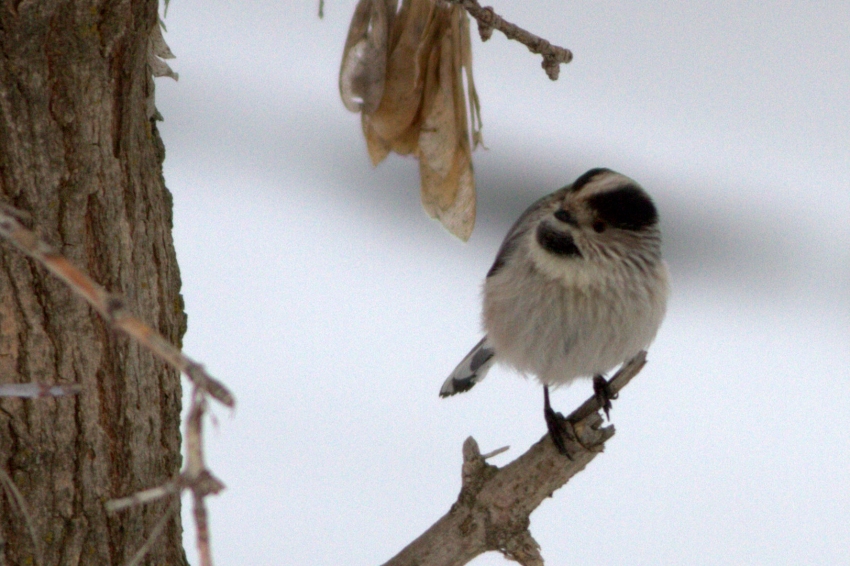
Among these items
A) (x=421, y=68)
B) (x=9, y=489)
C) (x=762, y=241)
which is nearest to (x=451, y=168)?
(x=421, y=68)

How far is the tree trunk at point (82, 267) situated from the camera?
1.17m

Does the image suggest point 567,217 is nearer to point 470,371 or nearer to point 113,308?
point 470,371

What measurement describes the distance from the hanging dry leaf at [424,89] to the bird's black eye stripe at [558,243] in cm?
26

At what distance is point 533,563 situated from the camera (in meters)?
1.43

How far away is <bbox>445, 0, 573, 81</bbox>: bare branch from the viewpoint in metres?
1.32

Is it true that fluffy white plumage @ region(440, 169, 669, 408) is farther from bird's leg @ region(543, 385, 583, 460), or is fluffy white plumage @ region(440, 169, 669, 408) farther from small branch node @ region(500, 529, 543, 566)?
small branch node @ region(500, 529, 543, 566)

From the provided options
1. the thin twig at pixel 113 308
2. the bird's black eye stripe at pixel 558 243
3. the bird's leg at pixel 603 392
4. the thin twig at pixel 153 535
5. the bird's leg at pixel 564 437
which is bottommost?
the thin twig at pixel 153 535

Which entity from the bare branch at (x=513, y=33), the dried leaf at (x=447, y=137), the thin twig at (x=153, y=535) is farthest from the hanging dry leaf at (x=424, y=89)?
the thin twig at (x=153, y=535)

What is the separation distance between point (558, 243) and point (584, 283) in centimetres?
9

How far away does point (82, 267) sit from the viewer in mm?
1229

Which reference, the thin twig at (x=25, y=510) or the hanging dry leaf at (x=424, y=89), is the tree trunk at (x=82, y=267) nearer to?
the thin twig at (x=25, y=510)

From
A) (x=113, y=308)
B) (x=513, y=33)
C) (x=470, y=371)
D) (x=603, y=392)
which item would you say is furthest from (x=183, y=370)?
(x=470, y=371)

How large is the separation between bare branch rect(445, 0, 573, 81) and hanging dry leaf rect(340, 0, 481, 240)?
6.5 inches

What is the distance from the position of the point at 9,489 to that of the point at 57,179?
0.37 metres
